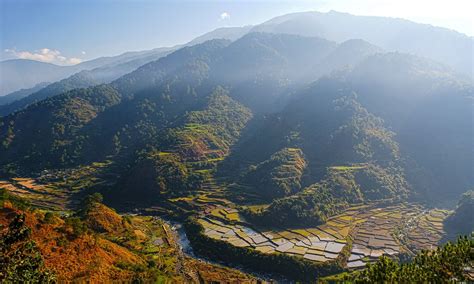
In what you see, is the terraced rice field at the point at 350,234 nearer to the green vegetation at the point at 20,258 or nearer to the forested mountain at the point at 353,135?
the forested mountain at the point at 353,135

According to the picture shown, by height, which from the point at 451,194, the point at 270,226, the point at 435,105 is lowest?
the point at 451,194

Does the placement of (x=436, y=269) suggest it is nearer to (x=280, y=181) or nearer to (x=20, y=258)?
(x=20, y=258)

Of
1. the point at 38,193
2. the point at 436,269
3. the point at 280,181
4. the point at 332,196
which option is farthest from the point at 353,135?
the point at 38,193

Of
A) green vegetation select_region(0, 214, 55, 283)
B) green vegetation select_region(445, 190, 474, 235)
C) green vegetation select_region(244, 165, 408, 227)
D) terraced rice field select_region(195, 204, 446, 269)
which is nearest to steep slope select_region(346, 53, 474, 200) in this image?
green vegetation select_region(244, 165, 408, 227)

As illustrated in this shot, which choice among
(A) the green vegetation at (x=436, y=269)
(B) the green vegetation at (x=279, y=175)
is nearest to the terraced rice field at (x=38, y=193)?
(B) the green vegetation at (x=279, y=175)

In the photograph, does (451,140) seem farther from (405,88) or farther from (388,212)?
(388,212)

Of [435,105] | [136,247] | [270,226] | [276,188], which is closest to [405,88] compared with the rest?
[435,105]

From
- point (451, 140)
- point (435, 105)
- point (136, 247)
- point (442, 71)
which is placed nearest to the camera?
point (136, 247)

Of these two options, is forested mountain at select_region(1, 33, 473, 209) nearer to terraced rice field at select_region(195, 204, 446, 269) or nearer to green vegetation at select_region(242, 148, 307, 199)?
green vegetation at select_region(242, 148, 307, 199)
